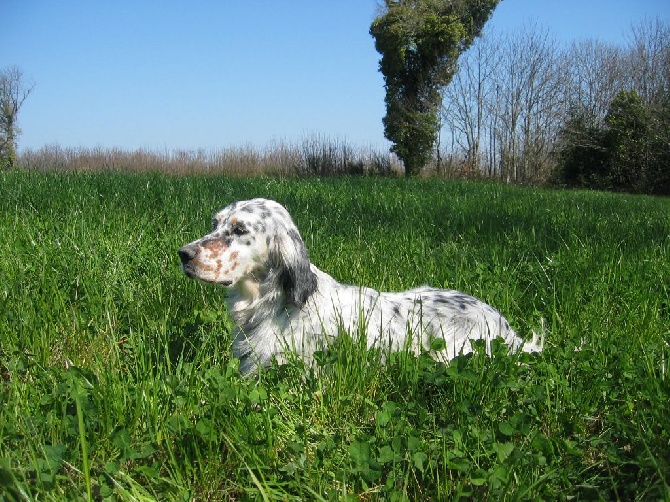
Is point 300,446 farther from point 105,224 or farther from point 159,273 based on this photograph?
point 105,224

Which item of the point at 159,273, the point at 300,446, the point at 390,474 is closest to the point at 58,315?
the point at 159,273

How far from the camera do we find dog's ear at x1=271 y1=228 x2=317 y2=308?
3.08 m

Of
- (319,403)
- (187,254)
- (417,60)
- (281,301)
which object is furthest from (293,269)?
(417,60)

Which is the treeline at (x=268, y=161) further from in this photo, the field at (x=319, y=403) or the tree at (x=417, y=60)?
→ the field at (x=319, y=403)

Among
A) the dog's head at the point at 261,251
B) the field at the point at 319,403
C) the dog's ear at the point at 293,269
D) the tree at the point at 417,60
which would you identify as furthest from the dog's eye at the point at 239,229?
the tree at the point at 417,60

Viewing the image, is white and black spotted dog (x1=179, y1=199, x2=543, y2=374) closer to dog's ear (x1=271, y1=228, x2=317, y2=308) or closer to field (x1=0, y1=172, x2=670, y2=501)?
dog's ear (x1=271, y1=228, x2=317, y2=308)

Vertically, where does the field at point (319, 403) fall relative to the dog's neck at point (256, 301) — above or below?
below

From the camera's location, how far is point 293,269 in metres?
3.09

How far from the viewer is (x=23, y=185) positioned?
25.5 feet

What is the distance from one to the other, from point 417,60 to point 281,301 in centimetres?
2352

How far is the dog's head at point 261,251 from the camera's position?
9.97 ft

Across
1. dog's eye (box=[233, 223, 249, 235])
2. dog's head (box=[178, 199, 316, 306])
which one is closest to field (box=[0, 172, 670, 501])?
dog's head (box=[178, 199, 316, 306])

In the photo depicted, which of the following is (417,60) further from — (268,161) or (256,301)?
(256,301)

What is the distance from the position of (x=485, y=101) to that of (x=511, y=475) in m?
26.5
